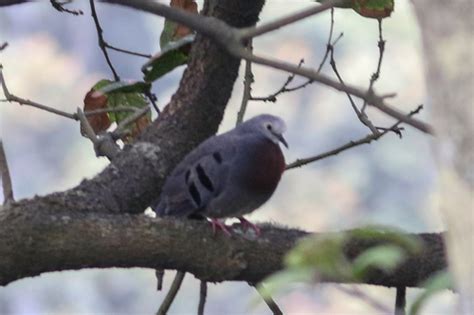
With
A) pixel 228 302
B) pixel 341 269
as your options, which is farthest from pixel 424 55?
pixel 228 302

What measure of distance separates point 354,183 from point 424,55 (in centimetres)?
789

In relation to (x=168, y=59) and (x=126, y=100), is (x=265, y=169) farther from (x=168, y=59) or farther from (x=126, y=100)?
(x=126, y=100)

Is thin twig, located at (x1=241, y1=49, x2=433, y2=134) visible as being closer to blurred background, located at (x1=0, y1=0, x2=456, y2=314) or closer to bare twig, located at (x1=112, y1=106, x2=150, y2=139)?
bare twig, located at (x1=112, y1=106, x2=150, y2=139)

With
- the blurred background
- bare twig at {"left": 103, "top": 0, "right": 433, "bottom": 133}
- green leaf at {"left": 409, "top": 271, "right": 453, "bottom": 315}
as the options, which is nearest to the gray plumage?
bare twig at {"left": 103, "top": 0, "right": 433, "bottom": 133}

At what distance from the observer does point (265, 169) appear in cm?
224

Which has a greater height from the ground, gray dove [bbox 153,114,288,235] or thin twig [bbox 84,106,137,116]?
thin twig [bbox 84,106,137,116]

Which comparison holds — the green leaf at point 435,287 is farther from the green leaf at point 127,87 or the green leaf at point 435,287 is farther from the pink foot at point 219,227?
the green leaf at point 127,87

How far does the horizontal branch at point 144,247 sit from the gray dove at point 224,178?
24 centimetres

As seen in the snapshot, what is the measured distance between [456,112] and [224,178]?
4.58 feet

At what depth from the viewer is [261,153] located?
88.5 inches

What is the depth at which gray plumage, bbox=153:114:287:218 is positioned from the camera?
2.17m

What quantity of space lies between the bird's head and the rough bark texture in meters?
1.44

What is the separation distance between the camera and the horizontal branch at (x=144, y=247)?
175 centimetres

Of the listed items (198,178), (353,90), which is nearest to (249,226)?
(198,178)
